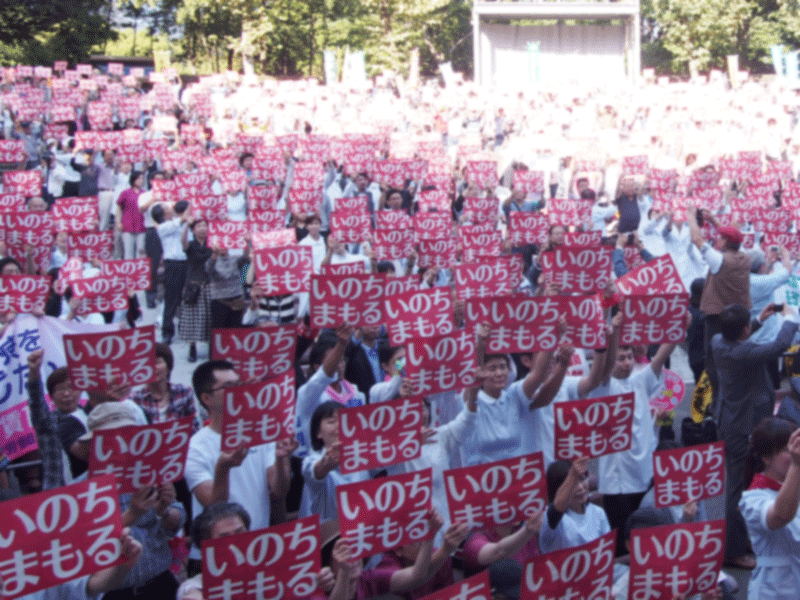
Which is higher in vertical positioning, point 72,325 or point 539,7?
point 539,7

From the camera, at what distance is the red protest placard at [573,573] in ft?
13.5

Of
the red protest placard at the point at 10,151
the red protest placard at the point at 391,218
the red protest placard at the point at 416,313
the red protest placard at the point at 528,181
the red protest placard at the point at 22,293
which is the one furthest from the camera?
the red protest placard at the point at 10,151

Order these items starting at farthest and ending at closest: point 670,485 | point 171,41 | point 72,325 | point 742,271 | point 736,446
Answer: point 171,41 → point 742,271 → point 72,325 → point 736,446 → point 670,485

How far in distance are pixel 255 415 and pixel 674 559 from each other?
1.99 m

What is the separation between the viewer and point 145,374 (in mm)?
6086

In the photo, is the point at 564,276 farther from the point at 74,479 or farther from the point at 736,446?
the point at 74,479

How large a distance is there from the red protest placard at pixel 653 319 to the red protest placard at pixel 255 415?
7.17ft

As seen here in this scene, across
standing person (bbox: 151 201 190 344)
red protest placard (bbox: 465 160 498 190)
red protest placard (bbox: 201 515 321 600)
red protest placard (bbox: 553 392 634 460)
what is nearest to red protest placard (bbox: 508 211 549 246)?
standing person (bbox: 151 201 190 344)

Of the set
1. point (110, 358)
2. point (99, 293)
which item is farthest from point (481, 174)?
point (110, 358)

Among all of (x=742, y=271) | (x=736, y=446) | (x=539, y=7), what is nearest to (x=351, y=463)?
(x=736, y=446)

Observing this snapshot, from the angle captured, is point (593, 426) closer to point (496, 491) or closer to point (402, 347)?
point (496, 491)

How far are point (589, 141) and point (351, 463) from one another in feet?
52.0

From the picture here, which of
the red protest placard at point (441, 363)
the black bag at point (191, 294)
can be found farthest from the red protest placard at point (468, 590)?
the black bag at point (191, 294)

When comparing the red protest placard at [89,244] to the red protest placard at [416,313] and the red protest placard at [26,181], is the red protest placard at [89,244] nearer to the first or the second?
the red protest placard at [26,181]
